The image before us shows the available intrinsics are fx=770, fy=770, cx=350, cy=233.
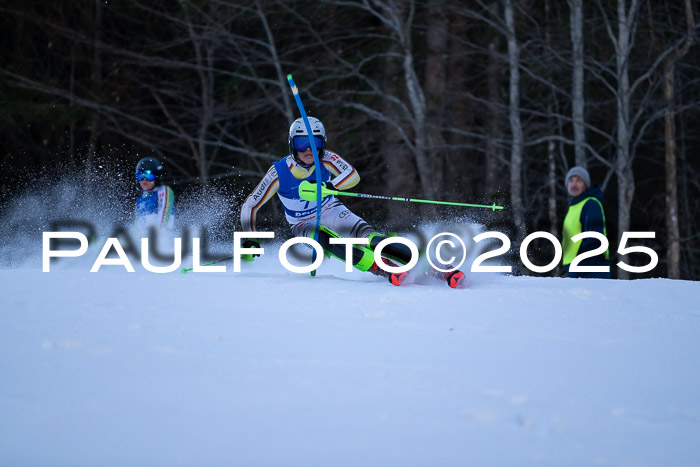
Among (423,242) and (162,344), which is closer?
(162,344)

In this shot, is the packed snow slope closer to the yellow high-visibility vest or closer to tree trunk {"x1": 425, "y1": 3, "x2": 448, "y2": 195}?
the yellow high-visibility vest

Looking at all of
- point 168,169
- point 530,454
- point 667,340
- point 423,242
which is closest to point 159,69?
point 168,169

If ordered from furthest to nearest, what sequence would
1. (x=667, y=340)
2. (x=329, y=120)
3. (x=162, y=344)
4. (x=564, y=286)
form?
1. (x=329, y=120)
2. (x=564, y=286)
3. (x=667, y=340)
4. (x=162, y=344)

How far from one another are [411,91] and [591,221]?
21.7 feet

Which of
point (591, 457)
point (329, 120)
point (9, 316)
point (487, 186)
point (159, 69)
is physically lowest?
point (591, 457)

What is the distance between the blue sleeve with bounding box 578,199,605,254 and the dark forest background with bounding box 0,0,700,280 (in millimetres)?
4580

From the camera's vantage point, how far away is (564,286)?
6.11m

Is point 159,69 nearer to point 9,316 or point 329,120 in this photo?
→ point 329,120

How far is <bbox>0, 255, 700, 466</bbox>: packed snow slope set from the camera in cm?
276

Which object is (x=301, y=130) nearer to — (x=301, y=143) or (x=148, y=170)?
(x=301, y=143)

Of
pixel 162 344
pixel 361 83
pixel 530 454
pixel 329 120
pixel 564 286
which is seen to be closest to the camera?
pixel 530 454

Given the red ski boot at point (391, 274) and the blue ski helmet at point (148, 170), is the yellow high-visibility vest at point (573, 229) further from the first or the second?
the blue ski helmet at point (148, 170)

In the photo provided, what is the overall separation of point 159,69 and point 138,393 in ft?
54.4

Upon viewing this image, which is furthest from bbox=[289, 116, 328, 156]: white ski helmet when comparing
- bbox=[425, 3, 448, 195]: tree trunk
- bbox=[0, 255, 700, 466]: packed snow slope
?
bbox=[425, 3, 448, 195]: tree trunk
